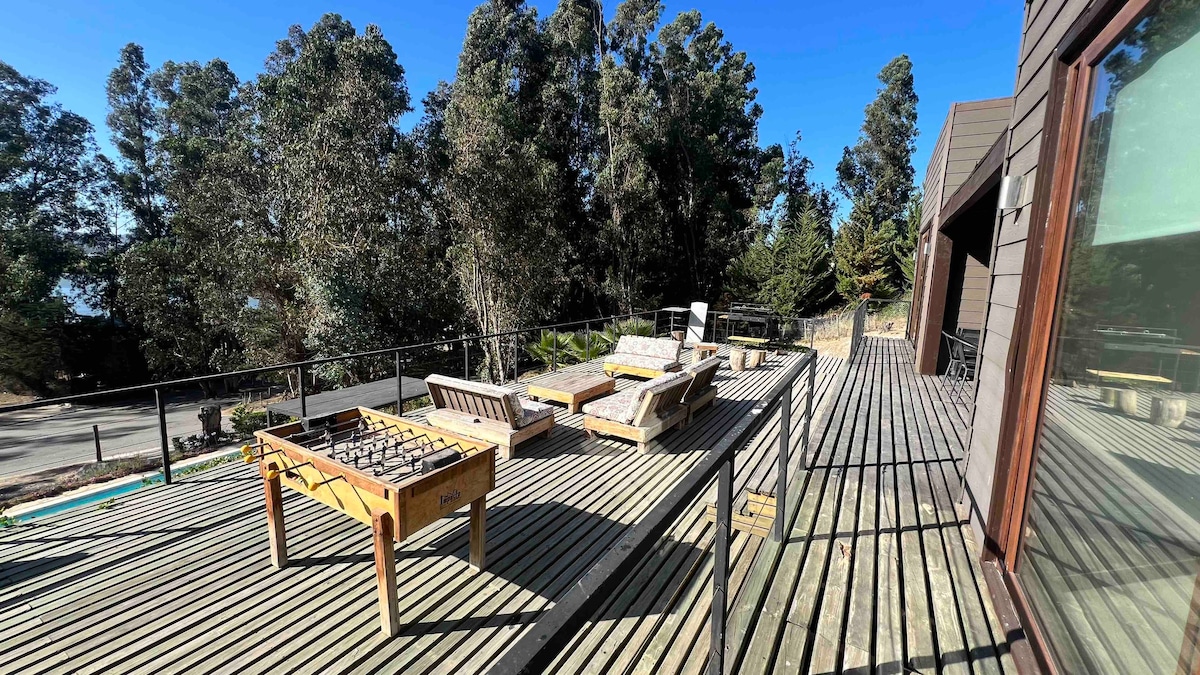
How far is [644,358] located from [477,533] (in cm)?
487

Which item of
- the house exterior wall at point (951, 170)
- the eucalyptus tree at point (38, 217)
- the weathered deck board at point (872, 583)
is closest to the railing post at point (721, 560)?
the weathered deck board at point (872, 583)

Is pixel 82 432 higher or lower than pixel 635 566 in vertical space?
lower

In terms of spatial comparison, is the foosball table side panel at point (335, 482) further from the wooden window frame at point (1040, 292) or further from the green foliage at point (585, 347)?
the green foliage at point (585, 347)

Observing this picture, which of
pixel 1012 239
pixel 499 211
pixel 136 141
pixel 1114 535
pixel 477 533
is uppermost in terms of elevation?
pixel 136 141

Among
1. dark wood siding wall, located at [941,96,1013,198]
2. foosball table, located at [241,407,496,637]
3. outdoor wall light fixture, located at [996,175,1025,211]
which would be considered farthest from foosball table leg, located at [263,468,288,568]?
dark wood siding wall, located at [941,96,1013,198]

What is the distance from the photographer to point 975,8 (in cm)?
809

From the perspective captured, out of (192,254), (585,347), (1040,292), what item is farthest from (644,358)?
(192,254)

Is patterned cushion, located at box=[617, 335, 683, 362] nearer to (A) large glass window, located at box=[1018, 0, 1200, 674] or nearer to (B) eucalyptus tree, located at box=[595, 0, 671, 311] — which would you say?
(A) large glass window, located at box=[1018, 0, 1200, 674]

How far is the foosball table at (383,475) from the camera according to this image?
7.25ft

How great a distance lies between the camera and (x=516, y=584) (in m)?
2.57

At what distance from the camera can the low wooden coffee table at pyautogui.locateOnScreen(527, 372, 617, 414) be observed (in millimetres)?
5523

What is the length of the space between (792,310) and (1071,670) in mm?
15728

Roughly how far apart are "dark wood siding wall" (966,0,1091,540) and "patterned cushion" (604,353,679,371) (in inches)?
179

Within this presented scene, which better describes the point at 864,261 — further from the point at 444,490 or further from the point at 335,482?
the point at 335,482
